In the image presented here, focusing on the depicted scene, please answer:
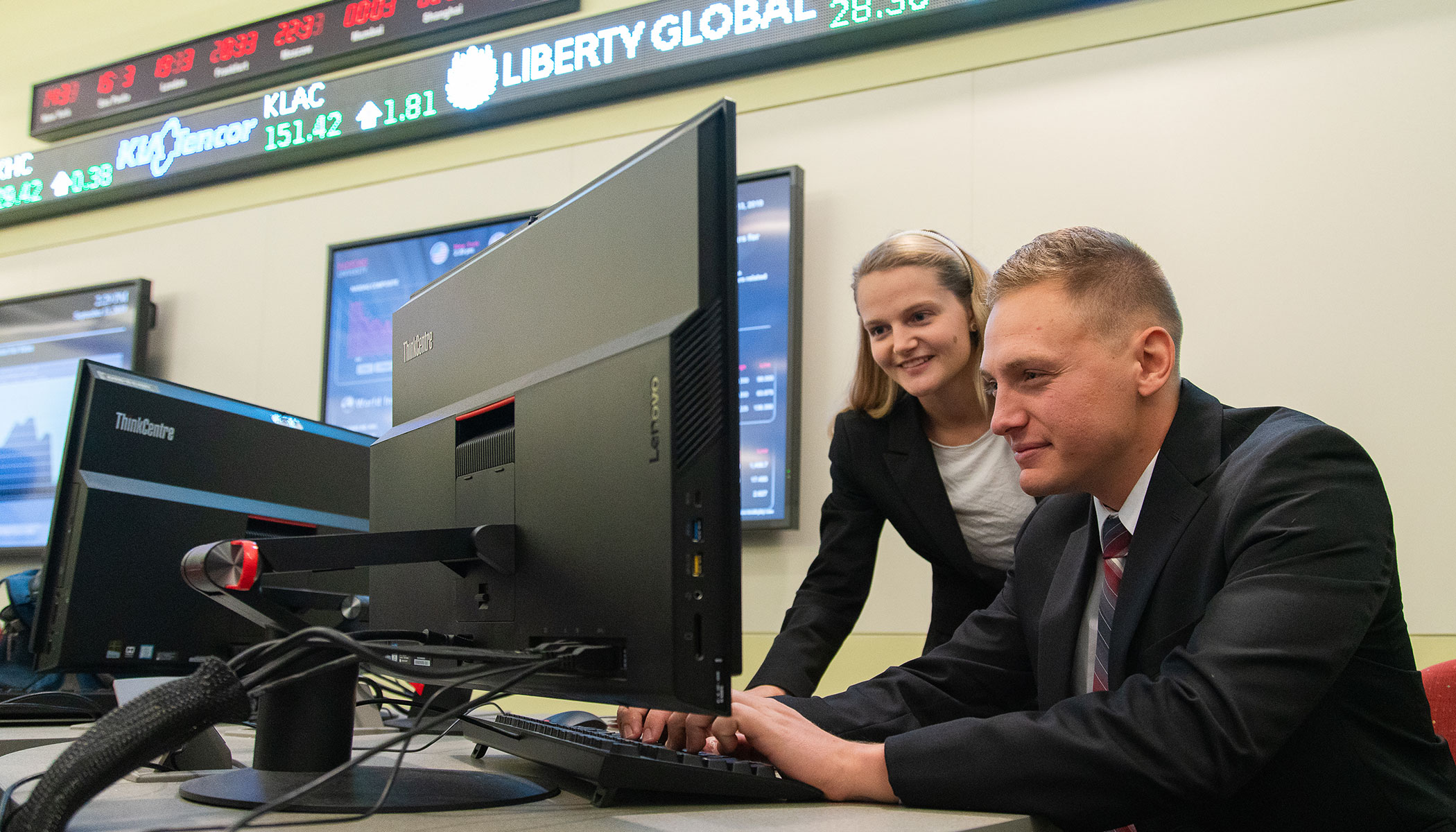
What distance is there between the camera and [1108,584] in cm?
113

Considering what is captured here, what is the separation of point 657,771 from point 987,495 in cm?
111

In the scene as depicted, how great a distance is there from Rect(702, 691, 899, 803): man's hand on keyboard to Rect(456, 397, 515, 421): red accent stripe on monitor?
341 millimetres

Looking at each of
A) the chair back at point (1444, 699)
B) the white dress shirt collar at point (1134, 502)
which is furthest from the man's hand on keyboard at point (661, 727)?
the chair back at point (1444, 699)

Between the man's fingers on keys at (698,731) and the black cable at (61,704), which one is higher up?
the man's fingers on keys at (698,731)

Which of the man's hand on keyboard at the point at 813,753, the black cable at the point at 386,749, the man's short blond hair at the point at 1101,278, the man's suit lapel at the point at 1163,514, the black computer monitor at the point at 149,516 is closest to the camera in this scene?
the black cable at the point at 386,749

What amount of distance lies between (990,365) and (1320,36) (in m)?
1.74

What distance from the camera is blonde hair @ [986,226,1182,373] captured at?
114 cm

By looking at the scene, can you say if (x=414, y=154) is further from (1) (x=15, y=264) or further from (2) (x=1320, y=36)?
(2) (x=1320, y=36)

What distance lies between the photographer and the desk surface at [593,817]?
77 centimetres

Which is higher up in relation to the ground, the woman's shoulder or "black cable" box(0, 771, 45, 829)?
the woman's shoulder

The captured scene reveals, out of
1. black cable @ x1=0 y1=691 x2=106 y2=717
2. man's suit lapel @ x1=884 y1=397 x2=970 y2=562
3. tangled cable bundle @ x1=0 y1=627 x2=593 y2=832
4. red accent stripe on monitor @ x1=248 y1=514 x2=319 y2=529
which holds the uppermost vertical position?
man's suit lapel @ x1=884 y1=397 x2=970 y2=562

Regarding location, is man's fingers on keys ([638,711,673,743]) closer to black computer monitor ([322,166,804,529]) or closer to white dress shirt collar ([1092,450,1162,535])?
white dress shirt collar ([1092,450,1162,535])

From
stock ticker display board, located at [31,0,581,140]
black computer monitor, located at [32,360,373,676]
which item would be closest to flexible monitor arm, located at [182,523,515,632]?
black computer monitor, located at [32,360,373,676]

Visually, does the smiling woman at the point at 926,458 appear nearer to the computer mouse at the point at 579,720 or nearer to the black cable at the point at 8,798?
the computer mouse at the point at 579,720
